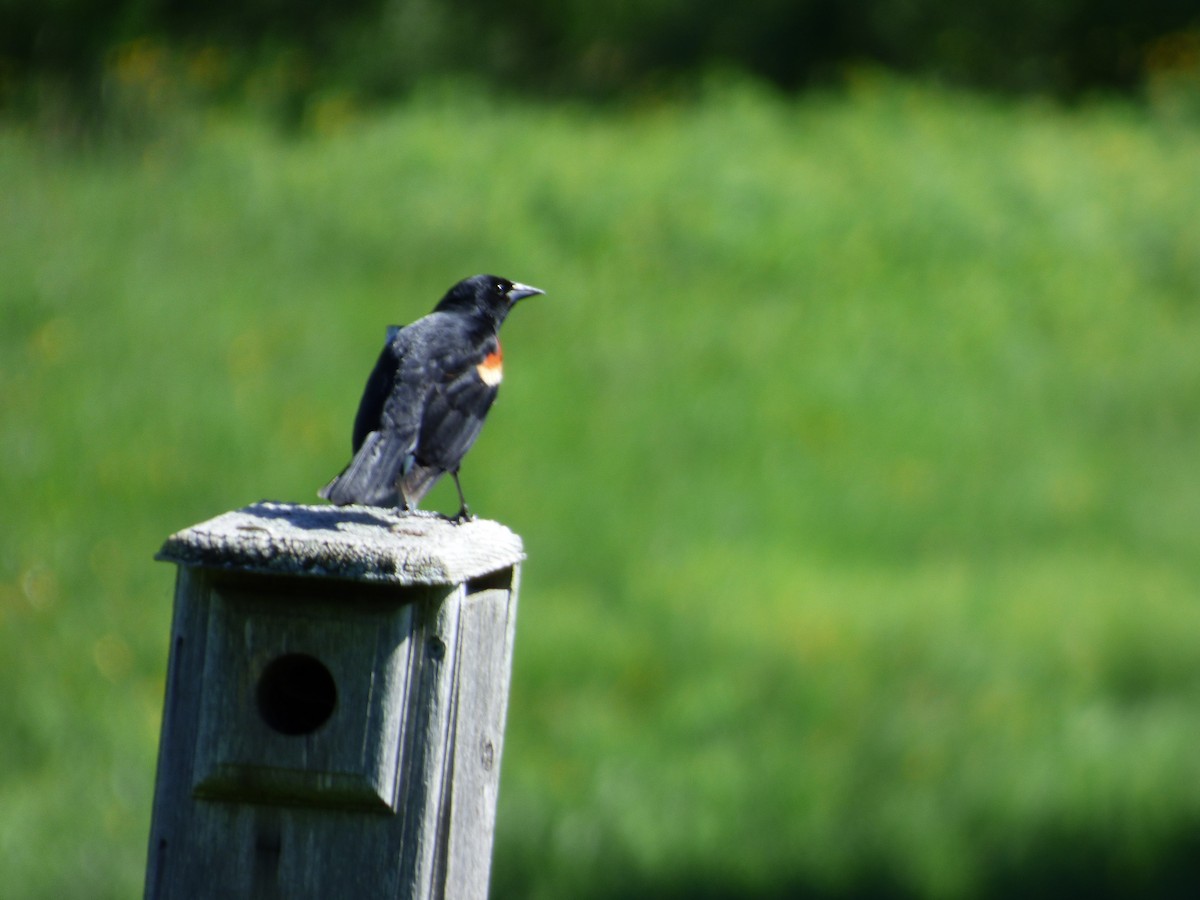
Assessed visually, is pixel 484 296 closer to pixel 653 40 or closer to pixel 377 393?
pixel 377 393

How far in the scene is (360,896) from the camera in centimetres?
189

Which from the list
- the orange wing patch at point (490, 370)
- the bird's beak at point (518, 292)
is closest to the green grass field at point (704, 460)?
the bird's beak at point (518, 292)

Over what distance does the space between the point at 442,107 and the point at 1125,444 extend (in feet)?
24.2

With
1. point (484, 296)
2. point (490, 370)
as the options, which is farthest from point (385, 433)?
point (484, 296)

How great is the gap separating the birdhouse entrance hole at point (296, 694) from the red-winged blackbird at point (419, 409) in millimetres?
232

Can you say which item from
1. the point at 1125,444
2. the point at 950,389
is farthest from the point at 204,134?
the point at 1125,444

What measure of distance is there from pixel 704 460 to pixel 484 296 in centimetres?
596

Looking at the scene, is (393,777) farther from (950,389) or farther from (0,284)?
(950,389)

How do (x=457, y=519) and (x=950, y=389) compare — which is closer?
(x=457, y=519)

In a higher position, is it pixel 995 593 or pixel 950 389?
pixel 950 389

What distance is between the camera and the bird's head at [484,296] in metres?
3.22

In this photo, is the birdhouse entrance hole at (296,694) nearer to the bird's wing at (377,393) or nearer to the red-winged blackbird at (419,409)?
the red-winged blackbird at (419,409)

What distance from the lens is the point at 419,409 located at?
2.44 m

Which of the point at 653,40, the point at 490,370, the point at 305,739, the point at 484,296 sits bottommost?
the point at 305,739
